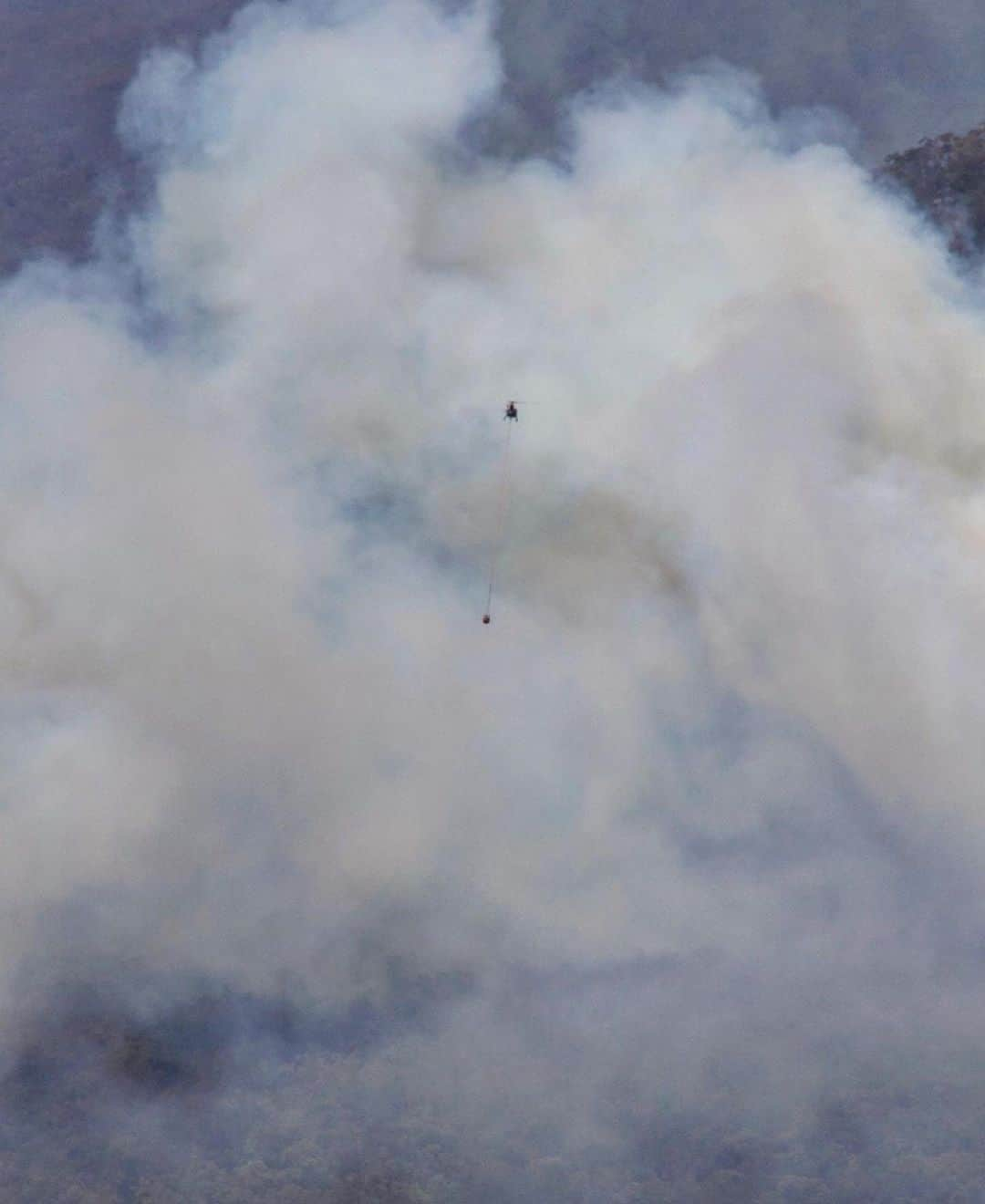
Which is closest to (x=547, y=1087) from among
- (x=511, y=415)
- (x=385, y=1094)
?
(x=385, y=1094)

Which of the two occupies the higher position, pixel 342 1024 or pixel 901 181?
pixel 901 181

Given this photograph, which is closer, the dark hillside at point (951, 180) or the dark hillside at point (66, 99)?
the dark hillside at point (951, 180)

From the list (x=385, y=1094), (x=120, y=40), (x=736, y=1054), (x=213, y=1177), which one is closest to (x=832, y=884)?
(x=736, y=1054)

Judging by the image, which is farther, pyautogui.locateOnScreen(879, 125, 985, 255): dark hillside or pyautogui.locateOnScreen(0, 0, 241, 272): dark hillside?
pyautogui.locateOnScreen(0, 0, 241, 272): dark hillside

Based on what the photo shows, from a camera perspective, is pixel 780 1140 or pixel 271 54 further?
pixel 271 54

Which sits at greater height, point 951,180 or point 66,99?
point 66,99

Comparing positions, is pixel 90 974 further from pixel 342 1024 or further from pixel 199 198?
pixel 199 198

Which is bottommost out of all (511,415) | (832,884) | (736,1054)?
(736,1054)

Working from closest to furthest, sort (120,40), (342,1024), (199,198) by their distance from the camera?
(342,1024), (199,198), (120,40)

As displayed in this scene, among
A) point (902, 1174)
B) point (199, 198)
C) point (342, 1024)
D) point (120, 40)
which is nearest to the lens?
point (902, 1174)
